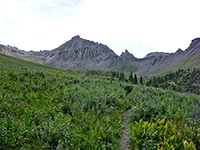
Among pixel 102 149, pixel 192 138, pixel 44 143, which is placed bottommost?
pixel 102 149

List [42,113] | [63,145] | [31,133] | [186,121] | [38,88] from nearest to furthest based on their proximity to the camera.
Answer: [63,145]
[31,133]
[42,113]
[186,121]
[38,88]

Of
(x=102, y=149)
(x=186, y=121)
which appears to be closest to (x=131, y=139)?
(x=102, y=149)

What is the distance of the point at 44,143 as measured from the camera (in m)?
5.02

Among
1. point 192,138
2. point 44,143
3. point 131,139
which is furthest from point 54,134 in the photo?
point 192,138

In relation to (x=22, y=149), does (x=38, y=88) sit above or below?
above

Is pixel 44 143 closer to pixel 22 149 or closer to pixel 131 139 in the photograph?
pixel 22 149

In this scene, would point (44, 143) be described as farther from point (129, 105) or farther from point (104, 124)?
point (129, 105)

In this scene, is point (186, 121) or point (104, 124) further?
point (186, 121)

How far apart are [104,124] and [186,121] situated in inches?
214

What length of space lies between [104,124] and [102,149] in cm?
171

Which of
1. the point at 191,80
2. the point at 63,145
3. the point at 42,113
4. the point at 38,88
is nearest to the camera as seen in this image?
the point at 63,145

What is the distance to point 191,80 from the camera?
564 feet

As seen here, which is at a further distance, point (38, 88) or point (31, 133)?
point (38, 88)

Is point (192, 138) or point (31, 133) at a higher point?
point (192, 138)
